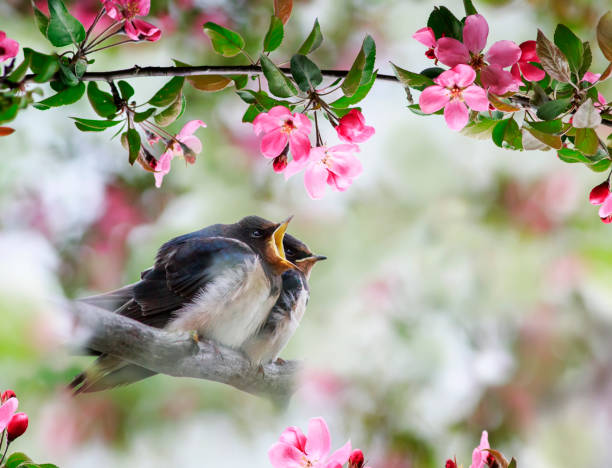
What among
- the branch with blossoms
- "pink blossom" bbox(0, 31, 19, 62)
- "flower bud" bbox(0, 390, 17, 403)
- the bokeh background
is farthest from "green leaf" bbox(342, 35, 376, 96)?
the bokeh background

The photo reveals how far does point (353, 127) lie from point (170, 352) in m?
0.31

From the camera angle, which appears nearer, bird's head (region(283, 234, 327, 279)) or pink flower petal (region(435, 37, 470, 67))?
pink flower petal (region(435, 37, 470, 67))

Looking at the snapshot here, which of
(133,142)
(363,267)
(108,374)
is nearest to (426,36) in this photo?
(133,142)

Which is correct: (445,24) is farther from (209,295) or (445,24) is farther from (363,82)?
(209,295)

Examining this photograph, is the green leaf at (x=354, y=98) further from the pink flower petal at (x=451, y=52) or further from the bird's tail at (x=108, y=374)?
the bird's tail at (x=108, y=374)

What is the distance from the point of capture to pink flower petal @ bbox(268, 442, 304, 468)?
0.48 metres

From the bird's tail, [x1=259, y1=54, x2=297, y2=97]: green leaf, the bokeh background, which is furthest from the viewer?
the bokeh background

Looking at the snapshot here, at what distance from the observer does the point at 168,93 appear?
405 millimetres

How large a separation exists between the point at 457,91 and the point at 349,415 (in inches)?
33.5

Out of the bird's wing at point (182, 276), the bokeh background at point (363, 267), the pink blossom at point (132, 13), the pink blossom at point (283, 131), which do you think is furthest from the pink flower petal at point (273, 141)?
the bokeh background at point (363, 267)

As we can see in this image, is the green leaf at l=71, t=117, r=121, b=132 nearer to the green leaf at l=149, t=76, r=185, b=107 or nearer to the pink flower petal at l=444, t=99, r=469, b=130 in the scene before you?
the green leaf at l=149, t=76, r=185, b=107

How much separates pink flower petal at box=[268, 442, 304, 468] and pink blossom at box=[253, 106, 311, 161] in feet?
0.76

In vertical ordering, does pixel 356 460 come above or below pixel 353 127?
below

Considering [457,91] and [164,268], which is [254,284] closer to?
[164,268]
